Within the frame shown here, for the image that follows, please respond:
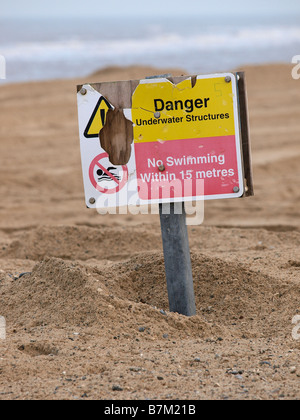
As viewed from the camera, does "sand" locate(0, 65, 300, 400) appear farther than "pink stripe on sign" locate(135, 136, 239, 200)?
No

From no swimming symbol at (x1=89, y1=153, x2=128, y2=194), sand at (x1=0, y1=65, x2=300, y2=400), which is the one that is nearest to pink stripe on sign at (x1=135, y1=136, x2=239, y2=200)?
no swimming symbol at (x1=89, y1=153, x2=128, y2=194)

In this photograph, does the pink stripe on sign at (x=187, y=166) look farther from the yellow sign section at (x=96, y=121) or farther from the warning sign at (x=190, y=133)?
the yellow sign section at (x=96, y=121)

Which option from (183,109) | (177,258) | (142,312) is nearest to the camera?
(183,109)

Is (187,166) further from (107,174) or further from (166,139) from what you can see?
(107,174)

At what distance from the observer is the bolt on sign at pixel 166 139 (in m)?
3.30

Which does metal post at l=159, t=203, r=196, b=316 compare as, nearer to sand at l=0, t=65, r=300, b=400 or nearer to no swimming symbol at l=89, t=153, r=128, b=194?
sand at l=0, t=65, r=300, b=400

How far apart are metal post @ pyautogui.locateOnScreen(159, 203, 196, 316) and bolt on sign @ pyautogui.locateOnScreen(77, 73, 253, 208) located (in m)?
0.15

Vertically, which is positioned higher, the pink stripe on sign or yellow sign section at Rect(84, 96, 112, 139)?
yellow sign section at Rect(84, 96, 112, 139)

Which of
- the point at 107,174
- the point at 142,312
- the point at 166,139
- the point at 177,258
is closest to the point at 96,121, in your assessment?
the point at 107,174

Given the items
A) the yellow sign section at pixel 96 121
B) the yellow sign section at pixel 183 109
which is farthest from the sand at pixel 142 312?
the yellow sign section at pixel 183 109

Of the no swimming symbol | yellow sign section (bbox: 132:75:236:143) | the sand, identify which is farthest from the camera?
the no swimming symbol

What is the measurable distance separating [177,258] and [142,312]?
379 millimetres

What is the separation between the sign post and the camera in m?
3.30

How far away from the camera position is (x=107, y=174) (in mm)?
3408
